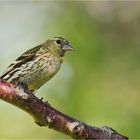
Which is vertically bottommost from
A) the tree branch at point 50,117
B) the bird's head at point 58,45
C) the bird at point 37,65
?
the tree branch at point 50,117

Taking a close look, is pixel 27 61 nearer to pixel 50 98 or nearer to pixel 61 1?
pixel 50 98

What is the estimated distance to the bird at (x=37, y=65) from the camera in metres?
3.46

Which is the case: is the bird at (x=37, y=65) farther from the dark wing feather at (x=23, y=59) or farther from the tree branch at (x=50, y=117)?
the tree branch at (x=50, y=117)

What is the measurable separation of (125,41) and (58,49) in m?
1.45

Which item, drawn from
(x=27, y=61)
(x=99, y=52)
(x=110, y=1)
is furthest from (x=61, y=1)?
(x=27, y=61)

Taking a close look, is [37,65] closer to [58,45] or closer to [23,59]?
[23,59]

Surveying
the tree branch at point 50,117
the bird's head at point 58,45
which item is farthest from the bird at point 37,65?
the tree branch at point 50,117

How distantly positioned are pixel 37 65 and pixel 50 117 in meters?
2.15

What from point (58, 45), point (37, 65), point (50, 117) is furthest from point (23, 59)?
point (50, 117)

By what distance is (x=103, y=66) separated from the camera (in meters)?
4.92

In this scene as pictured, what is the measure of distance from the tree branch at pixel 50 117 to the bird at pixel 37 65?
1.18m

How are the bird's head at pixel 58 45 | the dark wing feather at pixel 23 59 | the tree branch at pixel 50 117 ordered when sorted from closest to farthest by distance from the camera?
the tree branch at pixel 50 117
the dark wing feather at pixel 23 59
the bird's head at pixel 58 45

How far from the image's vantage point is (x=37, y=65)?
404 cm

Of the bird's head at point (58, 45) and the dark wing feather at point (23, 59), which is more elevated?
the bird's head at point (58, 45)
